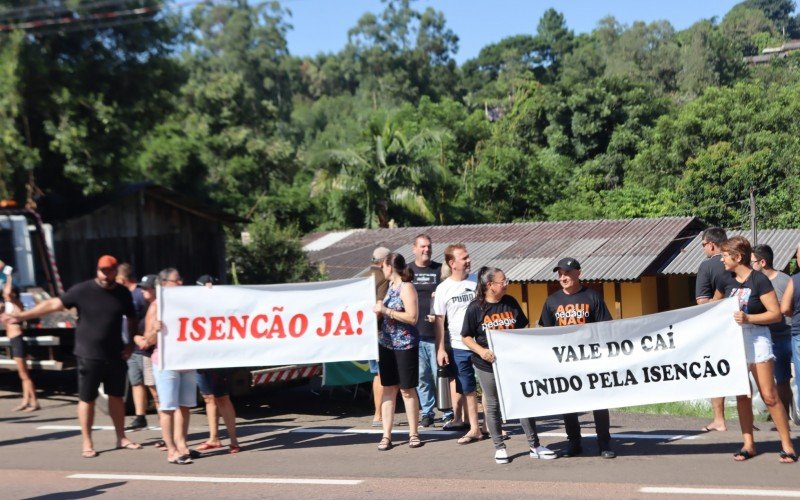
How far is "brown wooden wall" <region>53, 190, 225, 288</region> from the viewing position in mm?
19906

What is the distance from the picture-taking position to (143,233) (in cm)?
2134

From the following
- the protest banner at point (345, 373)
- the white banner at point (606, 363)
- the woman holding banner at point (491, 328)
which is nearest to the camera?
the white banner at point (606, 363)

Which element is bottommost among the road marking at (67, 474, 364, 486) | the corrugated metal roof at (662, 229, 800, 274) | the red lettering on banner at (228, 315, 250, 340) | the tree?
the road marking at (67, 474, 364, 486)

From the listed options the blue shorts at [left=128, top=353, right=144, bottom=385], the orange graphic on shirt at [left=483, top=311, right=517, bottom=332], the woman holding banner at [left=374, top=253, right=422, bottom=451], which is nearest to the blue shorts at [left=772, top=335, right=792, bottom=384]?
the orange graphic on shirt at [left=483, top=311, right=517, bottom=332]

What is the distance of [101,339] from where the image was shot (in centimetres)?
892

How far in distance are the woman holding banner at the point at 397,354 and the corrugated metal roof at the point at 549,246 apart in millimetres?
13689

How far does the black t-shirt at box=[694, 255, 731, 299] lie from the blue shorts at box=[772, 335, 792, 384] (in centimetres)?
66

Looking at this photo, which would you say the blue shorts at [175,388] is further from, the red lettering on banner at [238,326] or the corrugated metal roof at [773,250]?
the corrugated metal roof at [773,250]

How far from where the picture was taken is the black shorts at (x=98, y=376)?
895 centimetres

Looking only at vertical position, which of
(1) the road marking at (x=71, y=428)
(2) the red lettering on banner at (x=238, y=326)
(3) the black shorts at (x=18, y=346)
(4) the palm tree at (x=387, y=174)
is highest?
(4) the palm tree at (x=387, y=174)

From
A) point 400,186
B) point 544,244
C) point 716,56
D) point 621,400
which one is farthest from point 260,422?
point 716,56

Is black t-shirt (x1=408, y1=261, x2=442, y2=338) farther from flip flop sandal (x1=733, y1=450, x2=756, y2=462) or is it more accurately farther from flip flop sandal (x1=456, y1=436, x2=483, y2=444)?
flip flop sandal (x1=733, y1=450, x2=756, y2=462)

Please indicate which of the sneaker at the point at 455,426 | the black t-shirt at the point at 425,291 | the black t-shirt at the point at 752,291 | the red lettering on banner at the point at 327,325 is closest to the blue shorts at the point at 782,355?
the black t-shirt at the point at 752,291

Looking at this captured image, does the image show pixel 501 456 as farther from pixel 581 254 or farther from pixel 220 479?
pixel 581 254
